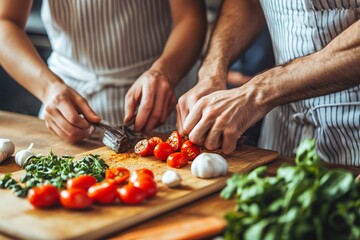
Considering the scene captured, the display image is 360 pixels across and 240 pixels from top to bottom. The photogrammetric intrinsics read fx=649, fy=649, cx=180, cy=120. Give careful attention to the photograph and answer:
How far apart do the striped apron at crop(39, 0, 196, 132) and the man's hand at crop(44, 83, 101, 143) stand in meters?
0.37

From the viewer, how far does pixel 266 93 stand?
1878mm

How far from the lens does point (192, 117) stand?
74.9 inches

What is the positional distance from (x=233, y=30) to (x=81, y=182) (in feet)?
3.39

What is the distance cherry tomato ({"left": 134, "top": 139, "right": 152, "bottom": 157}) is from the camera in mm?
1894

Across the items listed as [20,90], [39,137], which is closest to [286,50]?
[39,137]

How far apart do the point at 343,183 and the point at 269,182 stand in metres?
0.15

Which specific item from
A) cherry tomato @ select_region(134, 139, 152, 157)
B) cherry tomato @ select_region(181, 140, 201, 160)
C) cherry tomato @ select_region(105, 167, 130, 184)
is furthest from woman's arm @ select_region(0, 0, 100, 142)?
cherry tomato @ select_region(105, 167, 130, 184)

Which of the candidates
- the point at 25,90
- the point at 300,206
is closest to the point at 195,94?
the point at 300,206

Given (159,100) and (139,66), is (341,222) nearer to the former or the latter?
(159,100)

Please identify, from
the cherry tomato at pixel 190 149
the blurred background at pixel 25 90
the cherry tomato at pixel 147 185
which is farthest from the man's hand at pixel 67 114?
the blurred background at pixel 25 90

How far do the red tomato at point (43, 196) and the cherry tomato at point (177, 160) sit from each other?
1.29ft

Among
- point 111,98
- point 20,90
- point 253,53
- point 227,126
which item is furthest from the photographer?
point 20,90

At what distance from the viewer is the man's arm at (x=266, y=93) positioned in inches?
71.2

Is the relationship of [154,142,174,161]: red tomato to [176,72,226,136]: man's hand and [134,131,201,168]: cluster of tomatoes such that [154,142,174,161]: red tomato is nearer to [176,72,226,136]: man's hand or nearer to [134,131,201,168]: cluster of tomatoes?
[134,131,201,168]: cluster of tomatoes
